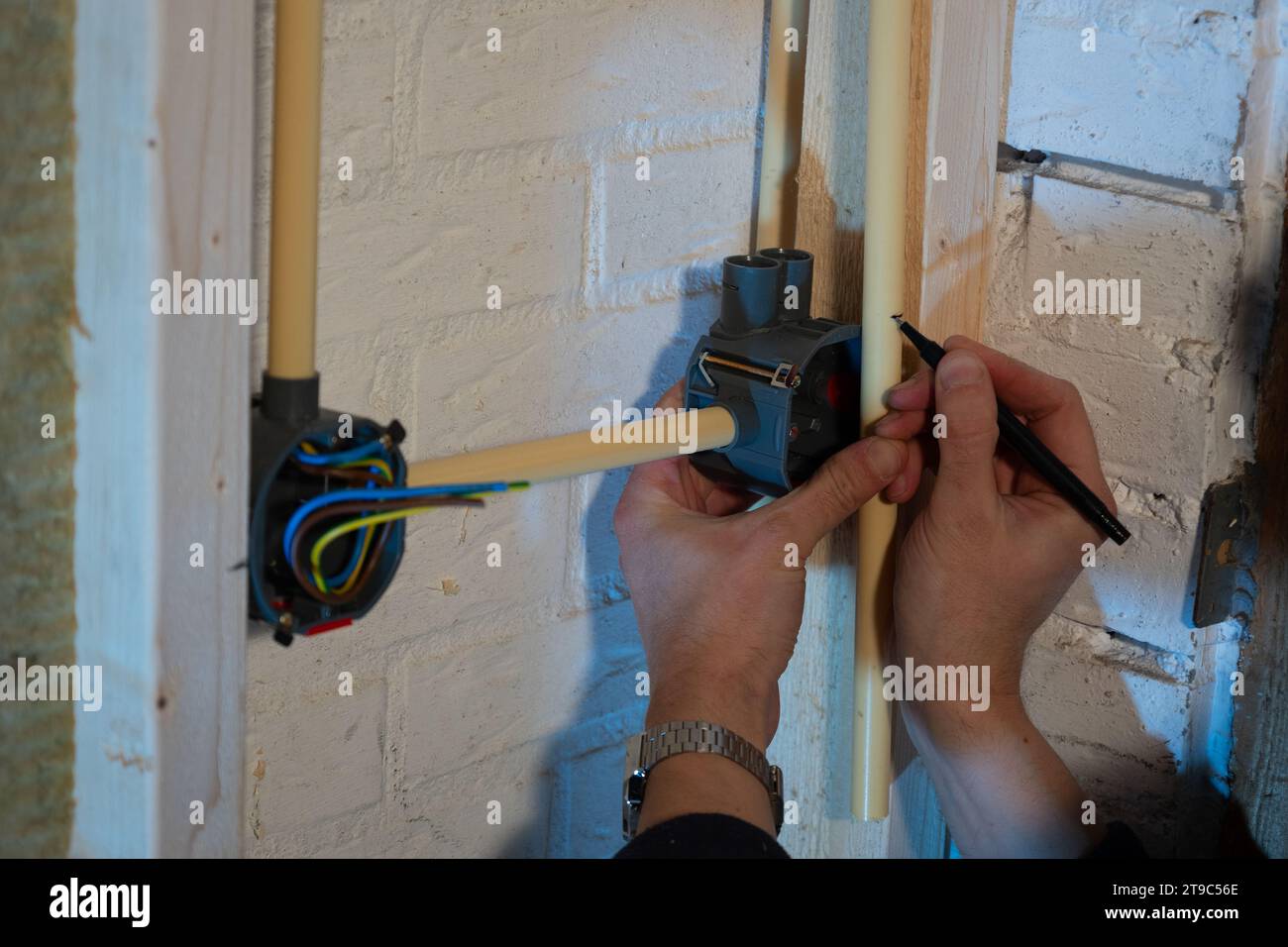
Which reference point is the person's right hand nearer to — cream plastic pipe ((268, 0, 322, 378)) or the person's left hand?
the person's left hand

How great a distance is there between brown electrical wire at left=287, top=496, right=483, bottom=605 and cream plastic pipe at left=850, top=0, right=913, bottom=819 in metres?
0.31

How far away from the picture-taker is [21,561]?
0.53m

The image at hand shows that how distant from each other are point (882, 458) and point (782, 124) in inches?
9.6

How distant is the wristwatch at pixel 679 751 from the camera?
28.3 inches

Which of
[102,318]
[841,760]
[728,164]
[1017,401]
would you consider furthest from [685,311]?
[102,318]

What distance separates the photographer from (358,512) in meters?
0.54

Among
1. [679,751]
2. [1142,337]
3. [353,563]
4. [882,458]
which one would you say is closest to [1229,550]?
[1142,337]

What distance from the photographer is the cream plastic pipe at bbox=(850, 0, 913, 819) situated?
735 millimetres

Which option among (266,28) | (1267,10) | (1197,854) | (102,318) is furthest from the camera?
(1197,854)

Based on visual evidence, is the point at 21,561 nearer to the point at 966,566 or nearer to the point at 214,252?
the point at 214,252

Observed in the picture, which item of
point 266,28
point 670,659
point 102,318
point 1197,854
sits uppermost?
point 266,28

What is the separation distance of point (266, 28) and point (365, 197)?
4.0 inches
